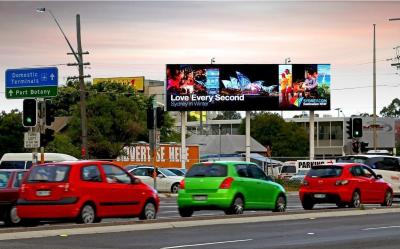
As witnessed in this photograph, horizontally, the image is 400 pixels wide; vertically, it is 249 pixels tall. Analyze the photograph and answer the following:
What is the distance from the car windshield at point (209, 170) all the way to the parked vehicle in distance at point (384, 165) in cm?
1109

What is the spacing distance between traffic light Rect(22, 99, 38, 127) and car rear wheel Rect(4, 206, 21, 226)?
32.5 feet

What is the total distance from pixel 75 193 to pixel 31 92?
51.0 feet

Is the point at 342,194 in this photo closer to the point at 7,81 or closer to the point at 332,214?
the point at 332,214

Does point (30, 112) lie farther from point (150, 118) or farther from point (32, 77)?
point (150, 118)

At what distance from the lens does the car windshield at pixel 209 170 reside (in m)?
25.0

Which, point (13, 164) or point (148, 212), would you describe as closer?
point (148, 212)

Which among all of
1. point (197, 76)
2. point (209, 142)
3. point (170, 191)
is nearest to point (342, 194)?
Answer: point (170, 191)

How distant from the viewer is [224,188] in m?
24.7

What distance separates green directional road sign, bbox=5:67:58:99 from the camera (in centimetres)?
3497

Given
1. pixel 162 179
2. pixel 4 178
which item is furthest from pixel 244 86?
pixel 4 178

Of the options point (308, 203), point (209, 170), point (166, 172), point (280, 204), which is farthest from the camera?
point (166, 172)

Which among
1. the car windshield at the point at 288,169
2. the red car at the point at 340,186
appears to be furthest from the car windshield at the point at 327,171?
the car windshield at the point at 288,169

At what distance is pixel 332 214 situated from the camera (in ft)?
84.8

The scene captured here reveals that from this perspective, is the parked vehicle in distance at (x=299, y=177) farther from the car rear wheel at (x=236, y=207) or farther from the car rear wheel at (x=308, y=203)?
the car rear wheel at (x=236, y=207)
